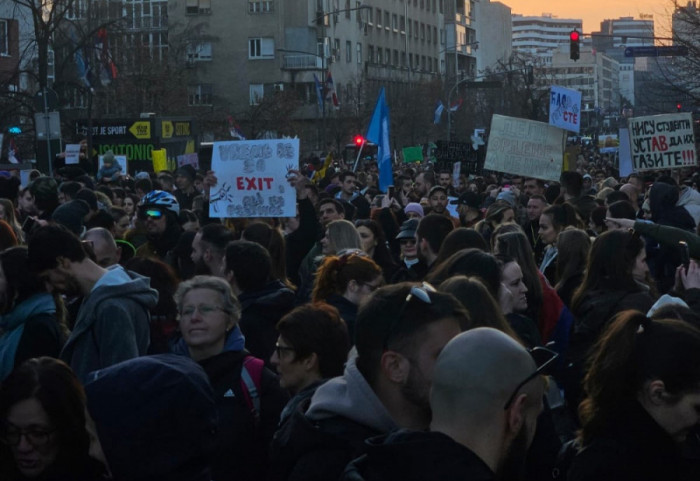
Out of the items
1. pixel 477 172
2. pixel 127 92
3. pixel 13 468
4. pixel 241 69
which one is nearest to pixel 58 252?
pixel 13 468

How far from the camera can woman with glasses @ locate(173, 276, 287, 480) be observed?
16.2 ft

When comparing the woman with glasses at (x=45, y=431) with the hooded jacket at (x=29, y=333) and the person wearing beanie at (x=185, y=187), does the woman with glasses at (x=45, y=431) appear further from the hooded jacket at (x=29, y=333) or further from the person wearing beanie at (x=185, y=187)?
the person wearing beanie at (x=185, y=187)

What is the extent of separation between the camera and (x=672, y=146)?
18219 millimetres

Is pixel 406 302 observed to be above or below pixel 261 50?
below

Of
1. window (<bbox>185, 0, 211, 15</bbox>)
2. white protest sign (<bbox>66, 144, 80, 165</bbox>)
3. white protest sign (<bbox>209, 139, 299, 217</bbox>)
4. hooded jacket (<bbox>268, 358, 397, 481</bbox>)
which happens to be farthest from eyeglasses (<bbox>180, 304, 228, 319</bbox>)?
window (<bbox>185, 0, 211, 15</bbox>)

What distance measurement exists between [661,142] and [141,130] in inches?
459

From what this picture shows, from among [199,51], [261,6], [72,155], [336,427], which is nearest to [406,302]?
[336,427]

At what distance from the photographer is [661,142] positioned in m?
18.2

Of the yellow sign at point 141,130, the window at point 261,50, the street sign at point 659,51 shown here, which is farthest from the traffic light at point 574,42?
the window at point 261,50

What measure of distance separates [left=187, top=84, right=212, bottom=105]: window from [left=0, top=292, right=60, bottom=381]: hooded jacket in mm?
74260

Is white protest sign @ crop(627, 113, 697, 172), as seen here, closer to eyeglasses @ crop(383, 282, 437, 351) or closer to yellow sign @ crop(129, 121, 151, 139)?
yellow sign @ crop(129, 121, 151, 139)

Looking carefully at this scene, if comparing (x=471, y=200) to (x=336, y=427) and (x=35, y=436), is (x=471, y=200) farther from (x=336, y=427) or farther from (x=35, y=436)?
(x=35, y=436)

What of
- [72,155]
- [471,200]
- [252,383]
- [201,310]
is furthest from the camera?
[72,155]

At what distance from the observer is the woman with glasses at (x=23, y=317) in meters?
5.38
